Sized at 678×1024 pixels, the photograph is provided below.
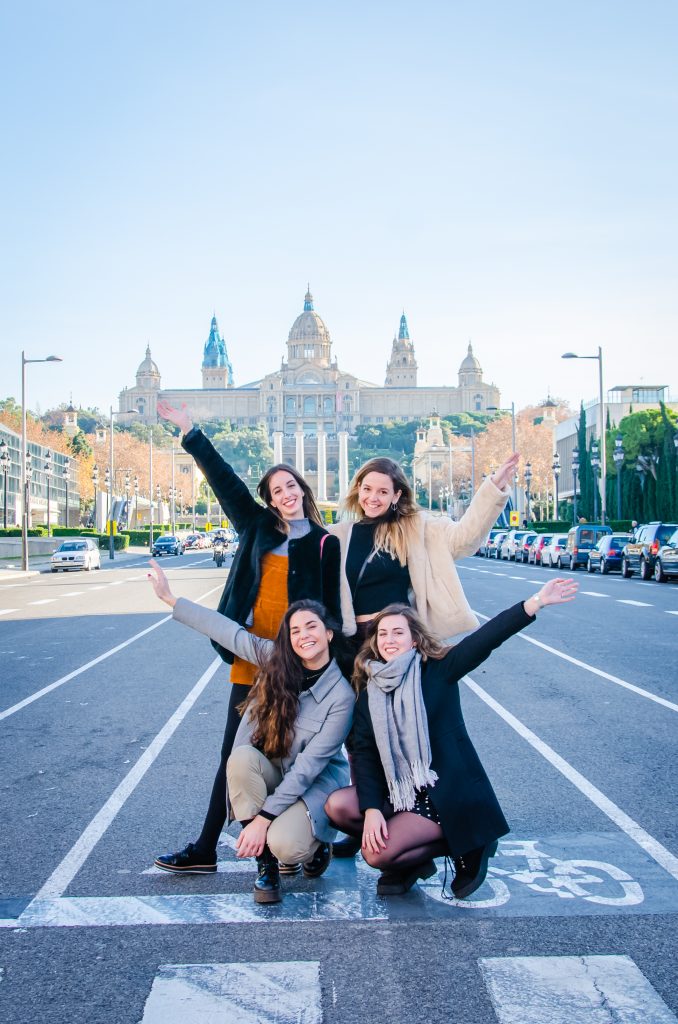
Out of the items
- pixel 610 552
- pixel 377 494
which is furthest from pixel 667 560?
pixel 377 494

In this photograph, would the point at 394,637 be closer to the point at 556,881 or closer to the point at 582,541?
the point at 556,881

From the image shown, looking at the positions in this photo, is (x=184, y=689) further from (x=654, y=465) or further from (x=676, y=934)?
(x=654, y=465)

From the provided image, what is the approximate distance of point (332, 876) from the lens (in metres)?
5.16

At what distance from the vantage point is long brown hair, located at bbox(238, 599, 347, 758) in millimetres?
4926

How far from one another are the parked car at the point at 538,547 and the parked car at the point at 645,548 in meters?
12.2

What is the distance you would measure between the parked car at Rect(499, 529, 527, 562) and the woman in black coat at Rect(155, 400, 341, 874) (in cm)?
4922

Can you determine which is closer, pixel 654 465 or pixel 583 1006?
pixel 583 1006

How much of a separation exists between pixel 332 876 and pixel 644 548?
2877 centimetres

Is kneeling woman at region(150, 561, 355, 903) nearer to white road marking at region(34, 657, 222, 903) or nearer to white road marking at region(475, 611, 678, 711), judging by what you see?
white road marking at region(34, 657, 222, 903)

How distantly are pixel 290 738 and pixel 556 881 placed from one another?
1294 mm

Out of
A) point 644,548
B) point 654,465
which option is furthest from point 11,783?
point 654,465

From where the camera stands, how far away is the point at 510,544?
184 feet

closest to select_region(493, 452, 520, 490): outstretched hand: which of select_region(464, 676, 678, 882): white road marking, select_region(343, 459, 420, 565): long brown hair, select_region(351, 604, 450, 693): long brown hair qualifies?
select_region(343, 459, 420, 565): long brown hair

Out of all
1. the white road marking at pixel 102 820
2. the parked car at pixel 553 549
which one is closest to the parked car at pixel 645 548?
the parked car at pixel 553 549
